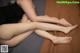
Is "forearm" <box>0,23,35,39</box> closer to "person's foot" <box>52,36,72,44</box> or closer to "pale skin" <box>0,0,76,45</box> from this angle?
"pale skin" <box>0,0,76,45</box>

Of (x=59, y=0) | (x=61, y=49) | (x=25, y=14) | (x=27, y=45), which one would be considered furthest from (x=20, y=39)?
(x=59, y=0)

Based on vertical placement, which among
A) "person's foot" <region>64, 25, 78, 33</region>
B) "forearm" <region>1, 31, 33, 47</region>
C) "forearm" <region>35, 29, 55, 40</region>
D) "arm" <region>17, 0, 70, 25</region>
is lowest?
"forearm" <region>1, 31, 33, 47</region>

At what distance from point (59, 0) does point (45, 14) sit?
0.49 ft

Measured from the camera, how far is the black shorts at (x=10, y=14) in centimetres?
126

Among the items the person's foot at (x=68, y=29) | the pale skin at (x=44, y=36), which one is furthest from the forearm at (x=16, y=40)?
the person's foot at (x=68, y=29)

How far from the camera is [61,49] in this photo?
1250mm

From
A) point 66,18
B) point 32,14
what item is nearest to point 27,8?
point 32,14

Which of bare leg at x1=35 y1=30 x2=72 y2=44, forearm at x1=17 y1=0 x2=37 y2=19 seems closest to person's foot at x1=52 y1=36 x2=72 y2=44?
bare leg at x1=35 y1=30 x2=72 y2=44

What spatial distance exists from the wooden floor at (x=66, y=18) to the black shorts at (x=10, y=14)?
0.20 metres

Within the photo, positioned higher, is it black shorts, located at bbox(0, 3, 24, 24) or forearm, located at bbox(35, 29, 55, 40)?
black shorts, located at bbox(0, 3, 24, 24)

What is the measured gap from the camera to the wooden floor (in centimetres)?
125

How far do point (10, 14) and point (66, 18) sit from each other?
40cm

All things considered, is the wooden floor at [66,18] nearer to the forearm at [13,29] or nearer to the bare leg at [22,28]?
the bare leg at [22,28]

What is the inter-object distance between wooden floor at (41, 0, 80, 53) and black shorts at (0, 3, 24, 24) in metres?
0.20
